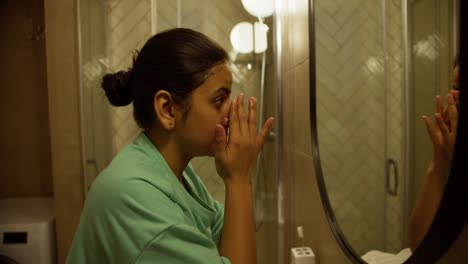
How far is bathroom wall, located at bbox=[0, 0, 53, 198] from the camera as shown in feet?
6.40

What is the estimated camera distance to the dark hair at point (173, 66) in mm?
633

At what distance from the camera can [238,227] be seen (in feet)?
2.11

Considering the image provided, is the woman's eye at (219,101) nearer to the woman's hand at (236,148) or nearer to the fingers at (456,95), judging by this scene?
the woman's hand at (236,148)

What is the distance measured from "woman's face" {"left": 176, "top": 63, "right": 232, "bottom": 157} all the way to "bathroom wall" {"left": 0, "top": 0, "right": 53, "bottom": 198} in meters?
1.68

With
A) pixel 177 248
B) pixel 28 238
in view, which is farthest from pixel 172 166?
pixel 28 238

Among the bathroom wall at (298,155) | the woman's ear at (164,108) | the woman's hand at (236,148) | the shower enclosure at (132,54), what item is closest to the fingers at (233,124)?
the woman's hand at (236,148)

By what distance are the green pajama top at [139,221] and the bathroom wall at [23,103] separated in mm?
1676

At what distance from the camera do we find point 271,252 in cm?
158

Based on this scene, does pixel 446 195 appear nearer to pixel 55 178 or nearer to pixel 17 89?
pixel 55 178

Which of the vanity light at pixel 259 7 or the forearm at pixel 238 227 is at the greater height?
the vanity light at pixel 259 7

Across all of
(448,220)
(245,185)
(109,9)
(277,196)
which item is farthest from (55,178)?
(448,220)

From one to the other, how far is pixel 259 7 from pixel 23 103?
1.47 meters

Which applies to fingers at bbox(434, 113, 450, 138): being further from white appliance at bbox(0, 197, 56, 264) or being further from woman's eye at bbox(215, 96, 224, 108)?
white appliance at bbox(0, 197, 56, 264)

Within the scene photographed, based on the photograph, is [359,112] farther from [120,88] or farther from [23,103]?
[23,103]
